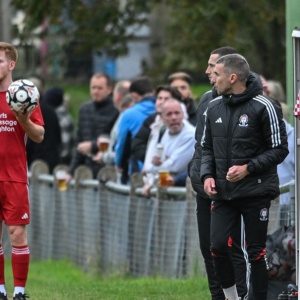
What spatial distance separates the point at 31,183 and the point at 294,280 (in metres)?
7.97

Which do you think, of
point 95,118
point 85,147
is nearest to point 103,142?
point 85,147

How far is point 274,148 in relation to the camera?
8.82 m

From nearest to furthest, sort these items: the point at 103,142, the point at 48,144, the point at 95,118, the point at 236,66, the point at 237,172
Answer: the point at 237,172 < the point at 236,66 < the point at 103,142 < the point at 95,118 < the point at 48,144

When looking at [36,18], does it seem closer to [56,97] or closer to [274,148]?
[56,97]

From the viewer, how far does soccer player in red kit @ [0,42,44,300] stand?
30.7ft

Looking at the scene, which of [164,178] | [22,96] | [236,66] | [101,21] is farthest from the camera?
[101,21]

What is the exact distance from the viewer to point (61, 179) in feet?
53.5

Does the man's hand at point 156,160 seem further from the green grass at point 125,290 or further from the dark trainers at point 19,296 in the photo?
the dark trainers at point 19,296

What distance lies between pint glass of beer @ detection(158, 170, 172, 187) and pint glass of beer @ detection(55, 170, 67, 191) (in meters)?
3.53

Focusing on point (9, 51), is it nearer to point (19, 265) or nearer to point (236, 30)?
point (19, 265)

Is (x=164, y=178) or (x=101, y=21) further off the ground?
(x=101, y=21)

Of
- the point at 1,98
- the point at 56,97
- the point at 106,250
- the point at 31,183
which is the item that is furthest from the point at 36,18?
the point at 1,98

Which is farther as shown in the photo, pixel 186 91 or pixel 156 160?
pixel 186 91

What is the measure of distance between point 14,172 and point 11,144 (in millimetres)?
227
